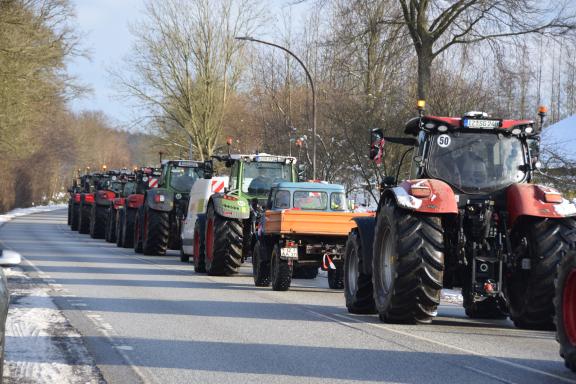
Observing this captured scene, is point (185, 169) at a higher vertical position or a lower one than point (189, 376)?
higher

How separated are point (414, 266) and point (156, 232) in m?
16.9

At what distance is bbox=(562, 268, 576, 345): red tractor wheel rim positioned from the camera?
8.44 meters

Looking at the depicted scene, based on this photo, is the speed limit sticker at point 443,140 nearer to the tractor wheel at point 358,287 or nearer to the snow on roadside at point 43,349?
the tractor wheel at point 358,287

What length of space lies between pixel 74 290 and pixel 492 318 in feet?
21.0

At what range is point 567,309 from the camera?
337 inches

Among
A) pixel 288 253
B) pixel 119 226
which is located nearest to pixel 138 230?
pixel 119 226

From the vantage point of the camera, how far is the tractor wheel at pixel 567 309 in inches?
330

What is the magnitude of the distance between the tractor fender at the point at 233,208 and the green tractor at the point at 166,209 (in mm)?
6254

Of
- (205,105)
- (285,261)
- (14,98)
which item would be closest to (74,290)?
(285,261)

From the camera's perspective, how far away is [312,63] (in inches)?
2258

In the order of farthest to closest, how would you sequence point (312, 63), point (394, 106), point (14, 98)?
point (312, 63)
point (14, 98)
point (394, 106)

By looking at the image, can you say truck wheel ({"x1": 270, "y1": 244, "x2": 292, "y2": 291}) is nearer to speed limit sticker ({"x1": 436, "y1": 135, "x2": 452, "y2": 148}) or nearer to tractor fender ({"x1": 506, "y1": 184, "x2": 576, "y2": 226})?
speed limit sticker ({"x1": 436, "y1": 135, "x2": 452, "y2": 148})

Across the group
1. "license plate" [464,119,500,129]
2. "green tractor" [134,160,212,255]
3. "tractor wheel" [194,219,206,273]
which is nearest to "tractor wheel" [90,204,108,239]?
"green tractor" [134,160,212,255]

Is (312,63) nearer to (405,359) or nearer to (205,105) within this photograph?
(205,105)
